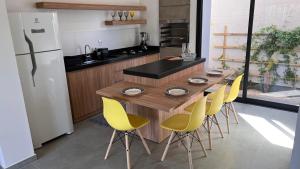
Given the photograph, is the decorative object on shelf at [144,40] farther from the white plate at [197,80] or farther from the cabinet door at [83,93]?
the white plate at [197,80]

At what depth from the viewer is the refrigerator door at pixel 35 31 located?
2526 mm

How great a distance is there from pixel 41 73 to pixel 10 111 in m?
0.60

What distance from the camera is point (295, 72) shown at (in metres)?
3.85

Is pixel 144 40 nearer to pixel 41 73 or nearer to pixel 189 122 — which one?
pixel 41 73

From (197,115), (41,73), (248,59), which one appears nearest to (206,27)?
(248,59)

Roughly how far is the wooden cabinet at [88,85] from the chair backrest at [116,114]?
1293mm

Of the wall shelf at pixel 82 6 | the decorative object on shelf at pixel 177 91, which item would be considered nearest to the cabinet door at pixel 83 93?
the wall shelf at pixel 82 6

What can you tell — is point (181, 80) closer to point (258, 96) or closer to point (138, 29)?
point (258, 96)

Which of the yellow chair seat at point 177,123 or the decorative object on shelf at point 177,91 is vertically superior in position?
the decorative object on shelf at point 177,91

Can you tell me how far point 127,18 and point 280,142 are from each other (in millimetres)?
3534

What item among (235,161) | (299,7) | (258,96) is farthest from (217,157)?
(299,7)

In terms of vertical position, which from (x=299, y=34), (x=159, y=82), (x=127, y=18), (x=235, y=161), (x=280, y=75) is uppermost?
(x=127, y=18)

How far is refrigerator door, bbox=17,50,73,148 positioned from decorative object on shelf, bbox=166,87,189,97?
148 centimetres

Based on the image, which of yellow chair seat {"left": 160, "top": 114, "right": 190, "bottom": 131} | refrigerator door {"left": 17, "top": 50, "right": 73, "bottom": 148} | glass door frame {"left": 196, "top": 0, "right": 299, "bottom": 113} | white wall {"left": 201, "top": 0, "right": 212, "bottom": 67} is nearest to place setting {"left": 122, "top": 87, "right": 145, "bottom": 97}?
yellow chair seat {"left": 160, "top": 114, "right": 190, "bottom": 131}
